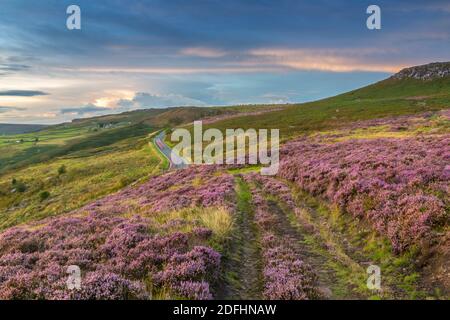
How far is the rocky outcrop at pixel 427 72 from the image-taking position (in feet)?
558

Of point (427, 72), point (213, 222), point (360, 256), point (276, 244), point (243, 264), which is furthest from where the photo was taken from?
point (427, 72)

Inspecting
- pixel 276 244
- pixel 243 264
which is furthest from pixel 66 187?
pixel 243 264

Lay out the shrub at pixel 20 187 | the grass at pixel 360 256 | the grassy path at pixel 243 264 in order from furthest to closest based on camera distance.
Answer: the shrub at pixel 20 187, the grass at pixel 360 256, the grassy path at pixel 243 264

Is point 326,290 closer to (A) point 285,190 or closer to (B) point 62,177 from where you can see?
(A) point 285,190

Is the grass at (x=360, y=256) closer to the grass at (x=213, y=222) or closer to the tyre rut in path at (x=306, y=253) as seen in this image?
the tyre rut in path at (x=306, y=253)

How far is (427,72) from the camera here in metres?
A: 176

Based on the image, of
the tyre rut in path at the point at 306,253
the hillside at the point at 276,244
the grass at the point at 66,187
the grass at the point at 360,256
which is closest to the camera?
the hillside at the point at 276,244

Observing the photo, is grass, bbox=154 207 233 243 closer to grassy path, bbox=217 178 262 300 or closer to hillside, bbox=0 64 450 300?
hillside, bbox=0 64 450 300

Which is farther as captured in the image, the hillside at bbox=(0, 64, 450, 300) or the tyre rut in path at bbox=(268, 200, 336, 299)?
the tyre rut in path at bbox=(268, 200, 336, 299)

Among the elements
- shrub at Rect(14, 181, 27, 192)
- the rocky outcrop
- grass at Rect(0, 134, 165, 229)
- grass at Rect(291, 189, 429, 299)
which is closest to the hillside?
grass at Rect(291, 189, 429, 299)

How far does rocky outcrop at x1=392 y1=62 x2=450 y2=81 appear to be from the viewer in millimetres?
170000

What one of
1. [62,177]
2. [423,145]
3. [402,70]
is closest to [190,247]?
[423,145]

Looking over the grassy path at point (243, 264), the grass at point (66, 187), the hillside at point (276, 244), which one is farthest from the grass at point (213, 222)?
the grass at point (66, 187)

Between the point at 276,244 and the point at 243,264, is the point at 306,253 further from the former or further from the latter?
the point at 243,264
